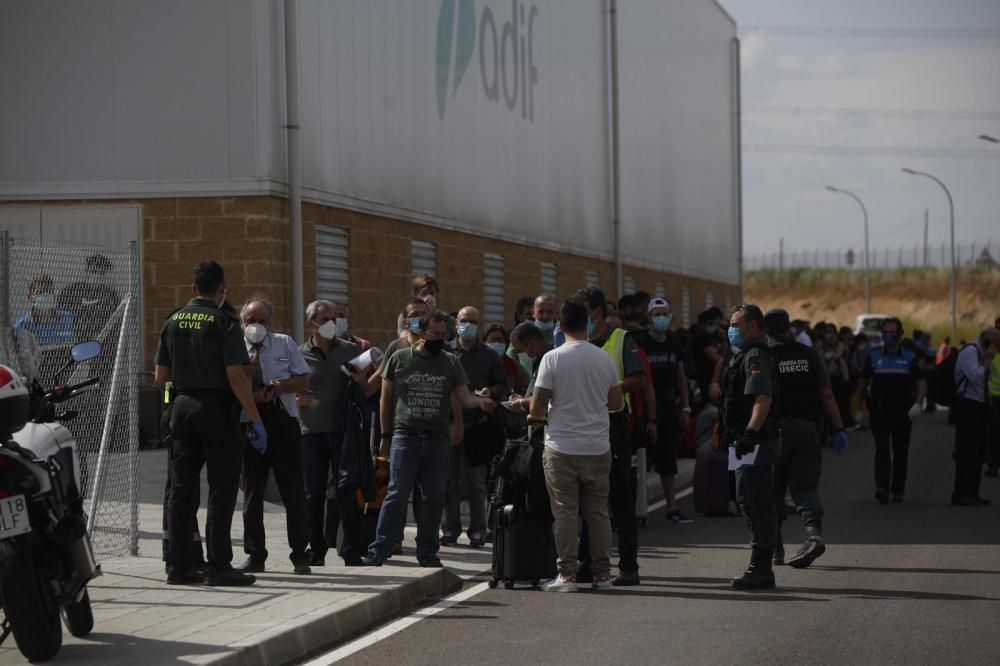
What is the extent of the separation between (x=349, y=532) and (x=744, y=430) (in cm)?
279

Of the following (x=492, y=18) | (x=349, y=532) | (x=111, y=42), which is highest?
(x=492, y=18)

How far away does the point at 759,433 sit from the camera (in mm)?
11461

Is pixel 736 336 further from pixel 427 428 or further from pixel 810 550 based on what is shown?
pixel 427 428

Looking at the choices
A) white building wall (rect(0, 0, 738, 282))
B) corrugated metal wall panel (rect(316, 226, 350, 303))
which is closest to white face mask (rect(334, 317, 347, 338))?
white building wall (rect(0, 0, 738, 282))

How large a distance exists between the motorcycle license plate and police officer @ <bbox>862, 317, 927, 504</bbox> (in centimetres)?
1191

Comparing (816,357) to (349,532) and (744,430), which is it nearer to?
(744,430)

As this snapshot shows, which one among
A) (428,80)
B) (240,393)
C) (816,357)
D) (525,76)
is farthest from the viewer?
(525,76)

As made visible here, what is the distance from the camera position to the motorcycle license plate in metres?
7.50

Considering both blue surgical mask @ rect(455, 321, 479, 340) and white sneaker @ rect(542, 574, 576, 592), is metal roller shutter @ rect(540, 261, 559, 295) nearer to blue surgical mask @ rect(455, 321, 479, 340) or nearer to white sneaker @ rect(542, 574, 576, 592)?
blue surgical mask @ rect(455, 321, 479, 340)

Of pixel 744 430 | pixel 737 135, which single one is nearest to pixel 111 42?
pixel 744 430

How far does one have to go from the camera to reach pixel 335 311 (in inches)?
476

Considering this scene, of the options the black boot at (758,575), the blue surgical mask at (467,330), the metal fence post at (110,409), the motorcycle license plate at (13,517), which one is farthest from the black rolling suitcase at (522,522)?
the motorcycle license plate at (13,517)

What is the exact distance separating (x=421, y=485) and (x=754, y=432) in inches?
89.4

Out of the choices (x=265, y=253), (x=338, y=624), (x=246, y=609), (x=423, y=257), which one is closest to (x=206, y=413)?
(x=246, y=609)
